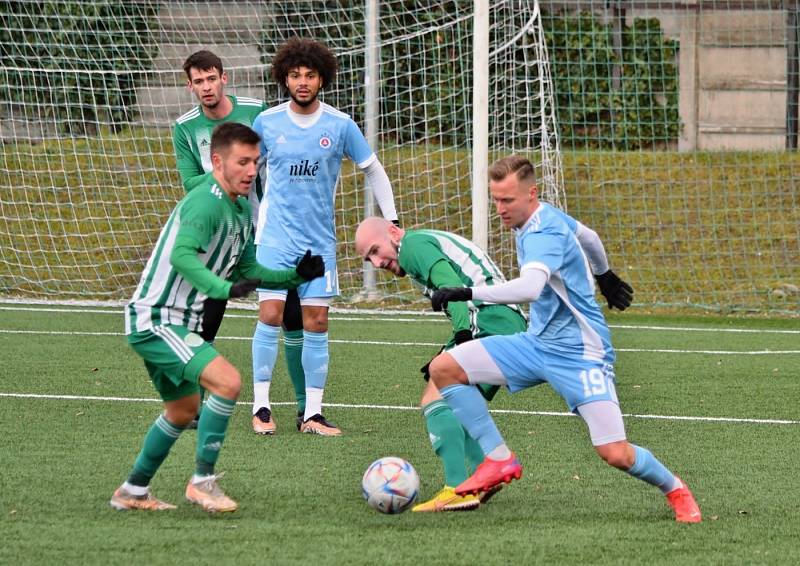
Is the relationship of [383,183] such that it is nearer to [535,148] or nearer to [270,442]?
[270,442]

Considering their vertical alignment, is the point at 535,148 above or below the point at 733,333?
above

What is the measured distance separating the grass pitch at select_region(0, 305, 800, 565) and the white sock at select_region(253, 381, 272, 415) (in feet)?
0.59

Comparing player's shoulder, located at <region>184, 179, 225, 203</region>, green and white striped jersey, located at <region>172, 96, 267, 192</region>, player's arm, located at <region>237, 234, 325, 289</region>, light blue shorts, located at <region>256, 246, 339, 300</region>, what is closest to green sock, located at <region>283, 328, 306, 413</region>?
light blue shorts, located at <region>256, 246, 339, 300</region>

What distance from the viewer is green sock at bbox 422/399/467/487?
17.5 feet

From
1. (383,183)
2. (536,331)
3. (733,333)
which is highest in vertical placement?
(383,183)

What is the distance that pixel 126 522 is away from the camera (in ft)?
15.8

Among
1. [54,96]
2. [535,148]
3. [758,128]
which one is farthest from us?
[758,128]

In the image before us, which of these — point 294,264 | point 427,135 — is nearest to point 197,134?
point 294,264

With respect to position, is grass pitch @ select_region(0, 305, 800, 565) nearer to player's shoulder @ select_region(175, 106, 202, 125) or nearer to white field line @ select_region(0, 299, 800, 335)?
white field line @ select_region(0, 299, 800, 335)

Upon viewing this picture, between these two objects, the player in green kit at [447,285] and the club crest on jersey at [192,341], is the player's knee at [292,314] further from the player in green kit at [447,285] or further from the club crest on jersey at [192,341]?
the club crest on jersey at [192,341]

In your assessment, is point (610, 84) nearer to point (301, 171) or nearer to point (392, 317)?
point (392, 317)

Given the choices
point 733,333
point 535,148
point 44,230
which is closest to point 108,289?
point 44,230

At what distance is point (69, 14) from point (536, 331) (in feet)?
36.9

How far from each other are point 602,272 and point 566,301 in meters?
0.61
